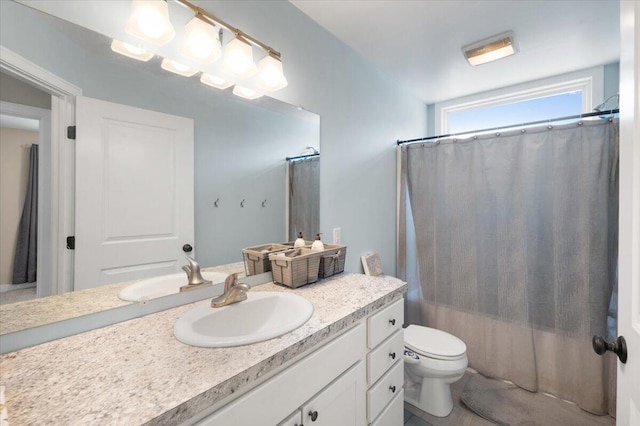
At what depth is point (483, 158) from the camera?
6.92 feet

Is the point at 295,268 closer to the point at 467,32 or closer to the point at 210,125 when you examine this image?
the point at 210,125

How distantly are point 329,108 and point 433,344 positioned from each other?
5.36 feet

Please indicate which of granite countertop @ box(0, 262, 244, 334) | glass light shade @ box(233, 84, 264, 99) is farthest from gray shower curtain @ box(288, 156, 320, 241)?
granite countertop @ box(0, 262, 244, 334)

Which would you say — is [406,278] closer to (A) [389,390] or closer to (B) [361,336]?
(A) [389,390]

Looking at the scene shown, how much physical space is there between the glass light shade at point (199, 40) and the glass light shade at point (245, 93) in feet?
0.62

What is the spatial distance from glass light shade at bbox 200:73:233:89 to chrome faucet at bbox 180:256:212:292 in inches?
29.5

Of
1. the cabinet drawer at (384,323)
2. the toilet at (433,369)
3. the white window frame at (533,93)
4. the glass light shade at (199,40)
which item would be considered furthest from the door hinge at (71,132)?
the white window frame at (533,93)

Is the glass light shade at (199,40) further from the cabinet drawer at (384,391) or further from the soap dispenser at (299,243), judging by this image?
the cabinet drawer at (384,391)

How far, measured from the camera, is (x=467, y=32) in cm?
176

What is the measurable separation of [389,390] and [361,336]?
0.42m

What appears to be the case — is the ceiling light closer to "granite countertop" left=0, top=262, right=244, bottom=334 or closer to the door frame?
the door frame

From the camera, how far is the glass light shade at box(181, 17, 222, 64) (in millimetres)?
1093

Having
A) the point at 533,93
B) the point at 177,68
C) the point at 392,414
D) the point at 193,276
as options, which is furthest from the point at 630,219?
the point at 533,93

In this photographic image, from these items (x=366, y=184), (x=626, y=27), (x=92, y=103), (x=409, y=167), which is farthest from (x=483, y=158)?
(x=92, y=103)
